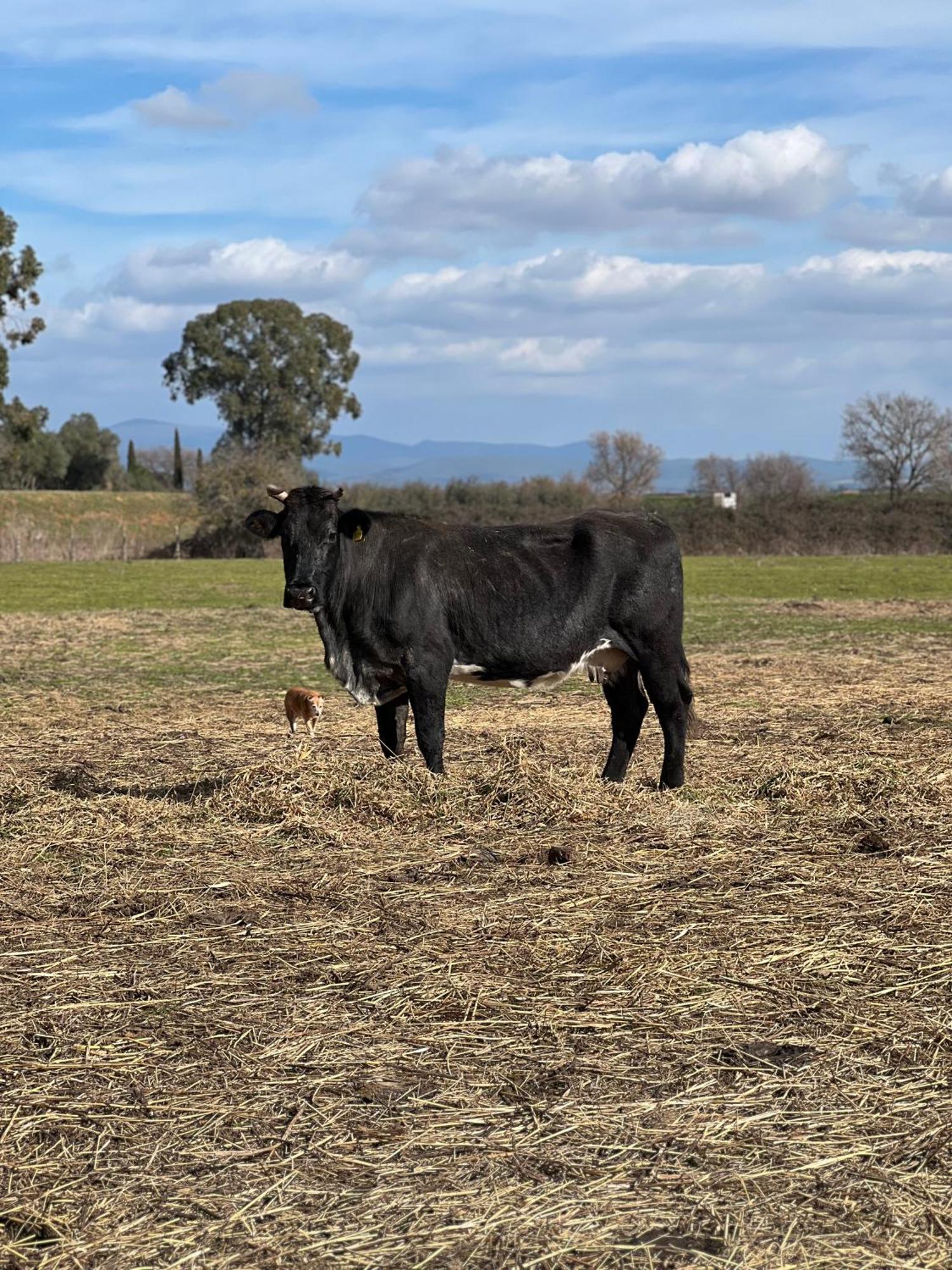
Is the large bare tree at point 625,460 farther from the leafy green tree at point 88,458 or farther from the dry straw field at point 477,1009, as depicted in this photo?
the dry straw field at point 477,1009

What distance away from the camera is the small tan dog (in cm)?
1165

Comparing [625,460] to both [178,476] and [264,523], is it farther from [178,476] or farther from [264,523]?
[264,523]

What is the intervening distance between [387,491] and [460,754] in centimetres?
5293

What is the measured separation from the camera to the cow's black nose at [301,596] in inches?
342

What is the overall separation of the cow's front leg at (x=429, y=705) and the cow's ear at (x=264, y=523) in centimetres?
127

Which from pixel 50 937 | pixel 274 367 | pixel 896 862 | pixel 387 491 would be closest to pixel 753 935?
pixel 896 862

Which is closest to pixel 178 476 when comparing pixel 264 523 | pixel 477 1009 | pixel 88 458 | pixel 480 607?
pixel 88 458

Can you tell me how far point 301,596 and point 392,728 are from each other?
3.51 feet

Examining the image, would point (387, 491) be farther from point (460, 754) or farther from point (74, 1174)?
point (74, 1174)

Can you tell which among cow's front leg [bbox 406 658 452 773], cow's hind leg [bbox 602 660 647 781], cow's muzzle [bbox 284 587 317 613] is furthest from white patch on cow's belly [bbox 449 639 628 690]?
cow's muzzle [bbox 284 587 317 613]

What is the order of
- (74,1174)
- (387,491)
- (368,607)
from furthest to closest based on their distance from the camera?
(387,491) < (368,607) < (74,1174)

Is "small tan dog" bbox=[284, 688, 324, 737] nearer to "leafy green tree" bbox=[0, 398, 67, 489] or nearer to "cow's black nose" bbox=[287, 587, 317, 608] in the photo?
"cow's black nose" bbox=[287, 587, 317, 608]

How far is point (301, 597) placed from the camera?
28.5 ft

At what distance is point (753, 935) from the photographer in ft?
19.6
